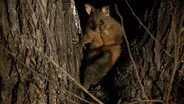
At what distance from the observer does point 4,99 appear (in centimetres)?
359

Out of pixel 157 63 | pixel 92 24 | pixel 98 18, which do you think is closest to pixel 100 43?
pixel 92 24

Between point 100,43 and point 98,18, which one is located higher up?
point 98,18

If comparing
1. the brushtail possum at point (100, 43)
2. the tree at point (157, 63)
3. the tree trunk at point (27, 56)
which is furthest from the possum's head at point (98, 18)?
the tree trunk at point (27, 56)

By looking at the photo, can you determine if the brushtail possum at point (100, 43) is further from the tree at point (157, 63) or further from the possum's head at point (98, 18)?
the tree at point (157, 63)

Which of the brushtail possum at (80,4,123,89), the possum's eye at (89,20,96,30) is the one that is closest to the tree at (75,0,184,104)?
the brushtail possum at (80,4,123,89)

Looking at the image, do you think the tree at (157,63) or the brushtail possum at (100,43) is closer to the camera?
the tree at (157,63)

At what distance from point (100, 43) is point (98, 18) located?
495 millimetres

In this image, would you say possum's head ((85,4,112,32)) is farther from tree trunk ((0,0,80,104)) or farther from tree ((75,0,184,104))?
tree trunk ((0,0,80,104))

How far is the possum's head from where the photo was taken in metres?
5.41

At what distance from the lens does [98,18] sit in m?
5.52

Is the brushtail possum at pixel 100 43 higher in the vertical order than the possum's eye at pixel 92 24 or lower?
lower

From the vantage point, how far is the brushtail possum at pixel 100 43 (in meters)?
4.54

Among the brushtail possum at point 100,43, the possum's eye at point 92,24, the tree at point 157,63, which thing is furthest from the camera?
the possum's eye at point 92,24

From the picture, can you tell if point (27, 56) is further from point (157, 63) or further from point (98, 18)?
point (98, 18)
